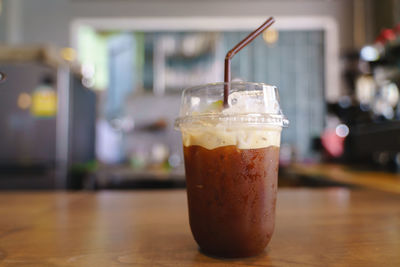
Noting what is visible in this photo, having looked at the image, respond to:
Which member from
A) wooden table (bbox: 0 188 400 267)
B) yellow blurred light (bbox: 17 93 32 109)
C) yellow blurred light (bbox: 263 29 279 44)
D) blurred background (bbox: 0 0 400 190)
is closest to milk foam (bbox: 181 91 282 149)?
wooden table (bbox: 0 188 400 267)

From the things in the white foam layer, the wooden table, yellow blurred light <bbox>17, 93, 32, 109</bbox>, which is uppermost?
yellow blurred light <bbox>17, 93, 32, 109</bbox>

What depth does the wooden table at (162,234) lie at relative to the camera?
1.65 ft

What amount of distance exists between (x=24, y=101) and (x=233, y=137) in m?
3.07

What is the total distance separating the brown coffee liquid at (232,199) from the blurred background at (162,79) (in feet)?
5.72

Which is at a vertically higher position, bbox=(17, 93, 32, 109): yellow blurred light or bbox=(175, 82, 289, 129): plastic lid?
bbox=(17, 93, 32, 109): yellow blurred light

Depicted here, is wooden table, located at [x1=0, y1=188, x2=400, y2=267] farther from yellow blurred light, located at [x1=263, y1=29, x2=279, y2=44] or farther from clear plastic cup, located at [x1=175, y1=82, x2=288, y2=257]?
yellow blurred light, located at [x1=263, y1=29, x2=279, y2=44]

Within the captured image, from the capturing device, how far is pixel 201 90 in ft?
1.84

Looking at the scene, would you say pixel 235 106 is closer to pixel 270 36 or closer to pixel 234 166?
pixel 234 166

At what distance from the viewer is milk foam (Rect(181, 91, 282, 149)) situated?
1.73 ft

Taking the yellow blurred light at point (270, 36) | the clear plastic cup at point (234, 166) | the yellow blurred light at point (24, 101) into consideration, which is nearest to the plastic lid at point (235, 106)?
the clear plastic cup at point (234, 166)

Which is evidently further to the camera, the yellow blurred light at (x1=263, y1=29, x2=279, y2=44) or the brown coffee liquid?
the yellow blurred light at (x1=263, y1=29, x2=279, y2=44)

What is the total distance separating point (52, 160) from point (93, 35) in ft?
9.57

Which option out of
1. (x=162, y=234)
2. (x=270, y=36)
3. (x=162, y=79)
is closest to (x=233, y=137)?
(x=162, y=234)

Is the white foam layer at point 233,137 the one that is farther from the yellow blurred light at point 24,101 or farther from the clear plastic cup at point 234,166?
the yellow blurred light at point 24,101
